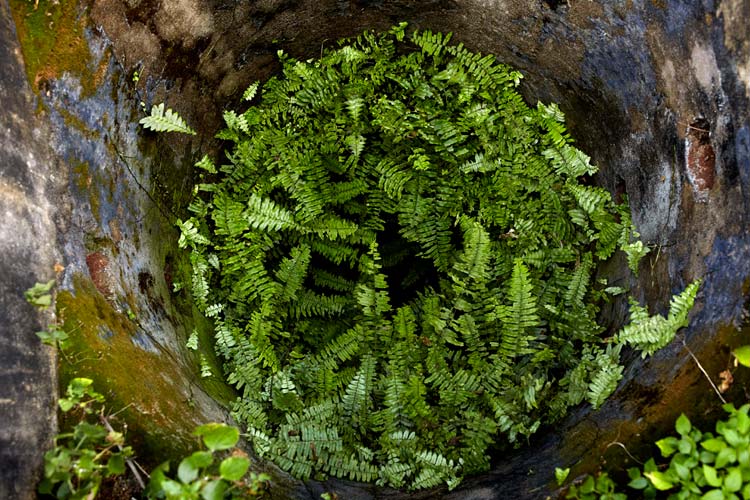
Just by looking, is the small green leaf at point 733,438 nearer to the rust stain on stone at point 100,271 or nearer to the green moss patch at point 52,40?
the rust stain on stone at point 100,271

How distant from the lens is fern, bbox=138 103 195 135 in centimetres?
362

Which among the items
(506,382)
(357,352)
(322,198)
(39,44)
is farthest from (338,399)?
(39,44)

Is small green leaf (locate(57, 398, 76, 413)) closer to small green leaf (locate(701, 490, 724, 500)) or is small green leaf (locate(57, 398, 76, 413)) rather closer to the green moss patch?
the green moss patch

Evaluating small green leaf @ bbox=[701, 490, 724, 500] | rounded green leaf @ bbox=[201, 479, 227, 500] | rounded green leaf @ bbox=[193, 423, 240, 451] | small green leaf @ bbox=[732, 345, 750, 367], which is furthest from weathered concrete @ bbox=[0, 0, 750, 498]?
rounded green leaf @ bbox=[201, 479, 227, 500]

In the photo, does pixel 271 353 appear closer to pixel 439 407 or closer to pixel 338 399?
pixel 338 399

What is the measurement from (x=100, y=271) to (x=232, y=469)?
1449 mm

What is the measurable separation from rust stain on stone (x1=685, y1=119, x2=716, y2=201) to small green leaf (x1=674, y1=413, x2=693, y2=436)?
49.8 inches

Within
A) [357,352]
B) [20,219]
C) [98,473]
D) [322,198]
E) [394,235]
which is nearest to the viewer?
[98,473]

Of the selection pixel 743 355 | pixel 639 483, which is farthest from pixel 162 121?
pixel 743 355

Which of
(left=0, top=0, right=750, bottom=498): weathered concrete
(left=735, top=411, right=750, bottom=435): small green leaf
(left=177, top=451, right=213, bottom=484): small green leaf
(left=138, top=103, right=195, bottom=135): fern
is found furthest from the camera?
(left=138, top=103, right=195, bottom=135): fern

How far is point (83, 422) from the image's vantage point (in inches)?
101

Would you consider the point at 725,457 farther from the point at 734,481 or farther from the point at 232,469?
the point at 232,469

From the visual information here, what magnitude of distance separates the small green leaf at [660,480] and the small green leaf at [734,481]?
0.22 meters

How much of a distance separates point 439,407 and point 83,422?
2.18m
